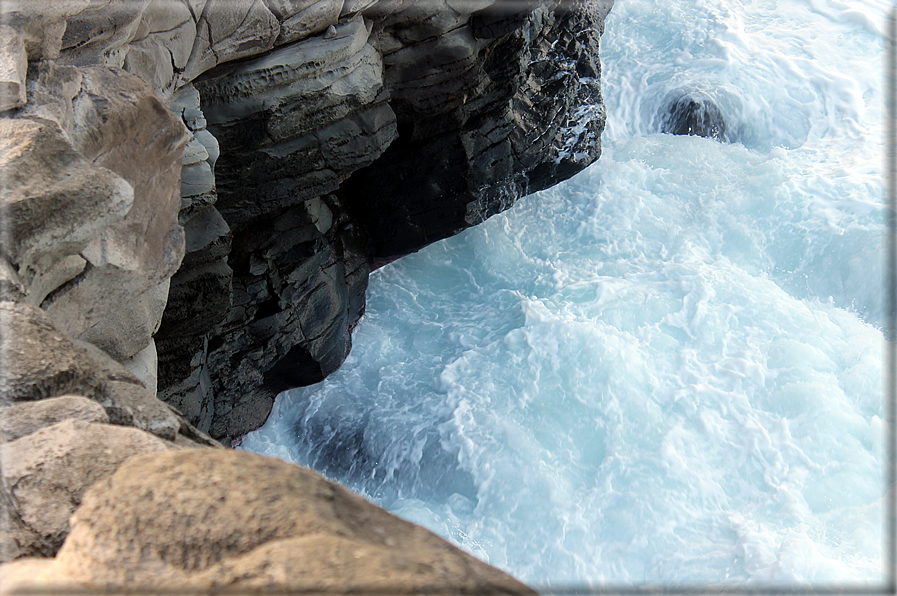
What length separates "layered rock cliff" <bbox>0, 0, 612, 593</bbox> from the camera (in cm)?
193

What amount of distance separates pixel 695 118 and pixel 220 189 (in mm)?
7616

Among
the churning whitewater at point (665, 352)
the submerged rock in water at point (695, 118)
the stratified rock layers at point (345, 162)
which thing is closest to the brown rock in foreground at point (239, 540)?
the stratified rock layers at point (345, 162)

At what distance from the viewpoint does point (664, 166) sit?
384 inches

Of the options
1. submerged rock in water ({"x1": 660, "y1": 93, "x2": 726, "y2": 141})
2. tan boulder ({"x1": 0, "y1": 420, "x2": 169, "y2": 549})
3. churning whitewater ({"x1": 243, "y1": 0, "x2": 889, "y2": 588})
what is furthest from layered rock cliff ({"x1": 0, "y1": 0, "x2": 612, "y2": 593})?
submerged rock in water ({"x1": 660, "y1": 93, "x2": 726, "y2": 141})

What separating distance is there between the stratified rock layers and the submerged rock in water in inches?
75.6

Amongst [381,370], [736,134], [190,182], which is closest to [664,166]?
[736,134]

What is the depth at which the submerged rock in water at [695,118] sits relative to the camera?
10.0 meters

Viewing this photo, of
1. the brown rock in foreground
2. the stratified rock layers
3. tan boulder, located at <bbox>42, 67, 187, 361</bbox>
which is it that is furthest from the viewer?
the stratified rock layers

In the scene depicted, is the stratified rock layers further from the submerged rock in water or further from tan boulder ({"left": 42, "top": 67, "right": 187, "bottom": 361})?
the submerged rock in water

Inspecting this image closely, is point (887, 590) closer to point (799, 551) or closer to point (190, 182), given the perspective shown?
point (799, 551)

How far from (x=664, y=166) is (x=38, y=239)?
29.8ft

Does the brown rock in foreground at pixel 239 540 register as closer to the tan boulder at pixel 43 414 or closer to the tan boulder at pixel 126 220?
the tan boulder at pixel 43 414

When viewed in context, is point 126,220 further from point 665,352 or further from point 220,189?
point 665,352

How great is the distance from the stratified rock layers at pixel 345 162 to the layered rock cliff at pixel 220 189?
0.9 inches
